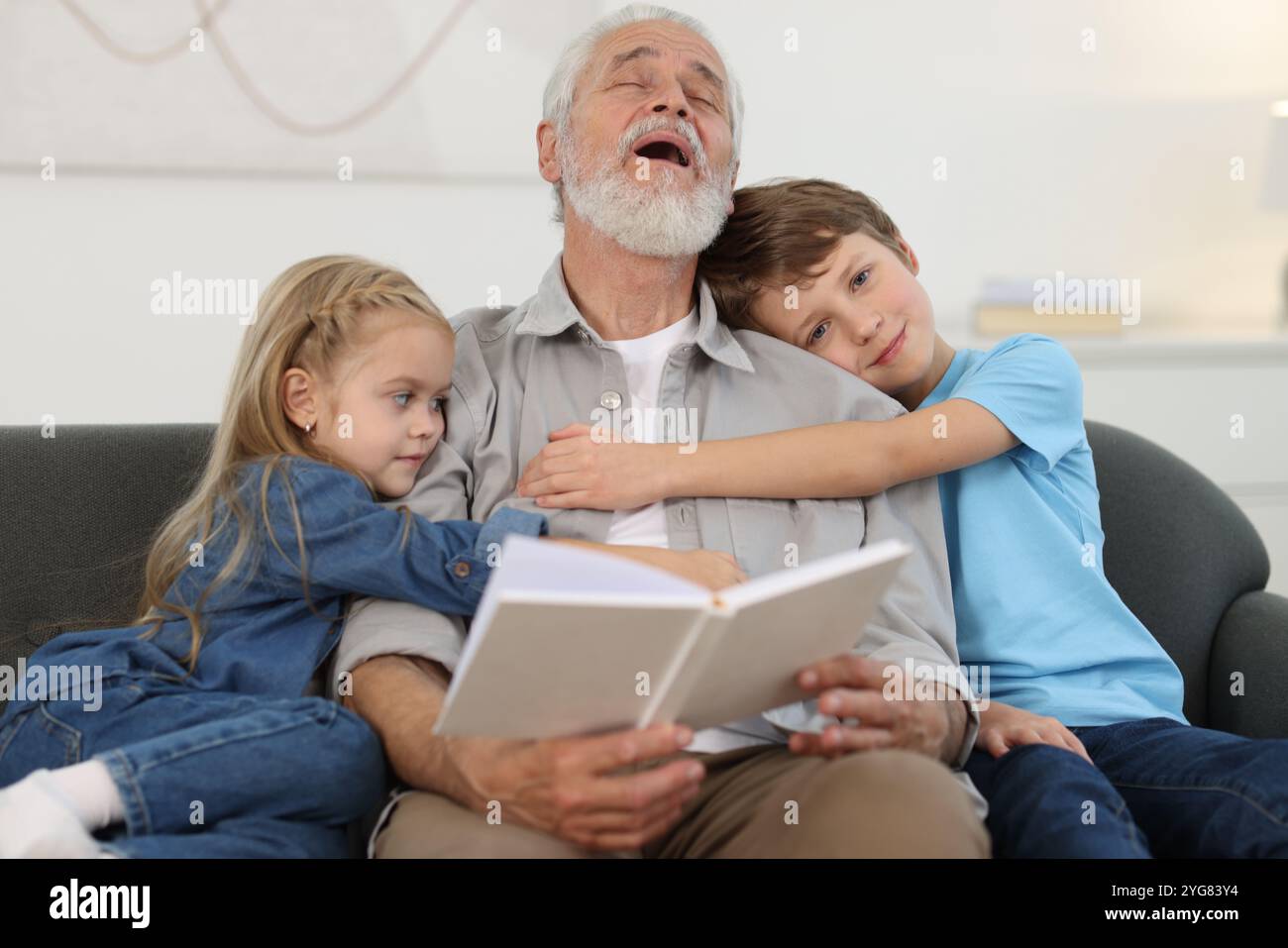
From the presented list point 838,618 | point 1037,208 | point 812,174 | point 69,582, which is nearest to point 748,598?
point 838,618

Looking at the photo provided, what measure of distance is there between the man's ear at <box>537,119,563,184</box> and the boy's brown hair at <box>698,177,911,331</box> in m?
0.30

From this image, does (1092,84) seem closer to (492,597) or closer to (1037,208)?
(1037,208)

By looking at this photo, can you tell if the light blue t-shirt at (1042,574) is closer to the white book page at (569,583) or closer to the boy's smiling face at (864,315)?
the boy's smiling face at (864,315)

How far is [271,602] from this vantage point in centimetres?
172

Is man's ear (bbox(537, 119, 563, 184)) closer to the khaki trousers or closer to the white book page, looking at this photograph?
the khaki trousers

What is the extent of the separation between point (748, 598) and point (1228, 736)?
97cm

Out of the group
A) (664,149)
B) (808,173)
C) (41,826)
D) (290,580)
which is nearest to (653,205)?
(664,149)

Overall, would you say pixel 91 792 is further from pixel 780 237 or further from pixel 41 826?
pixel 780 237

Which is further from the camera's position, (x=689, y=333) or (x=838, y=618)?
(x=689, y=333)

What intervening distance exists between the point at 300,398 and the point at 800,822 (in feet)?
3.06

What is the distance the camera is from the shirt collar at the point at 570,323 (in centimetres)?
204

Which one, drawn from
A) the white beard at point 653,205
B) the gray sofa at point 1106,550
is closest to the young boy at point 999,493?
the white beard at point 653,205
